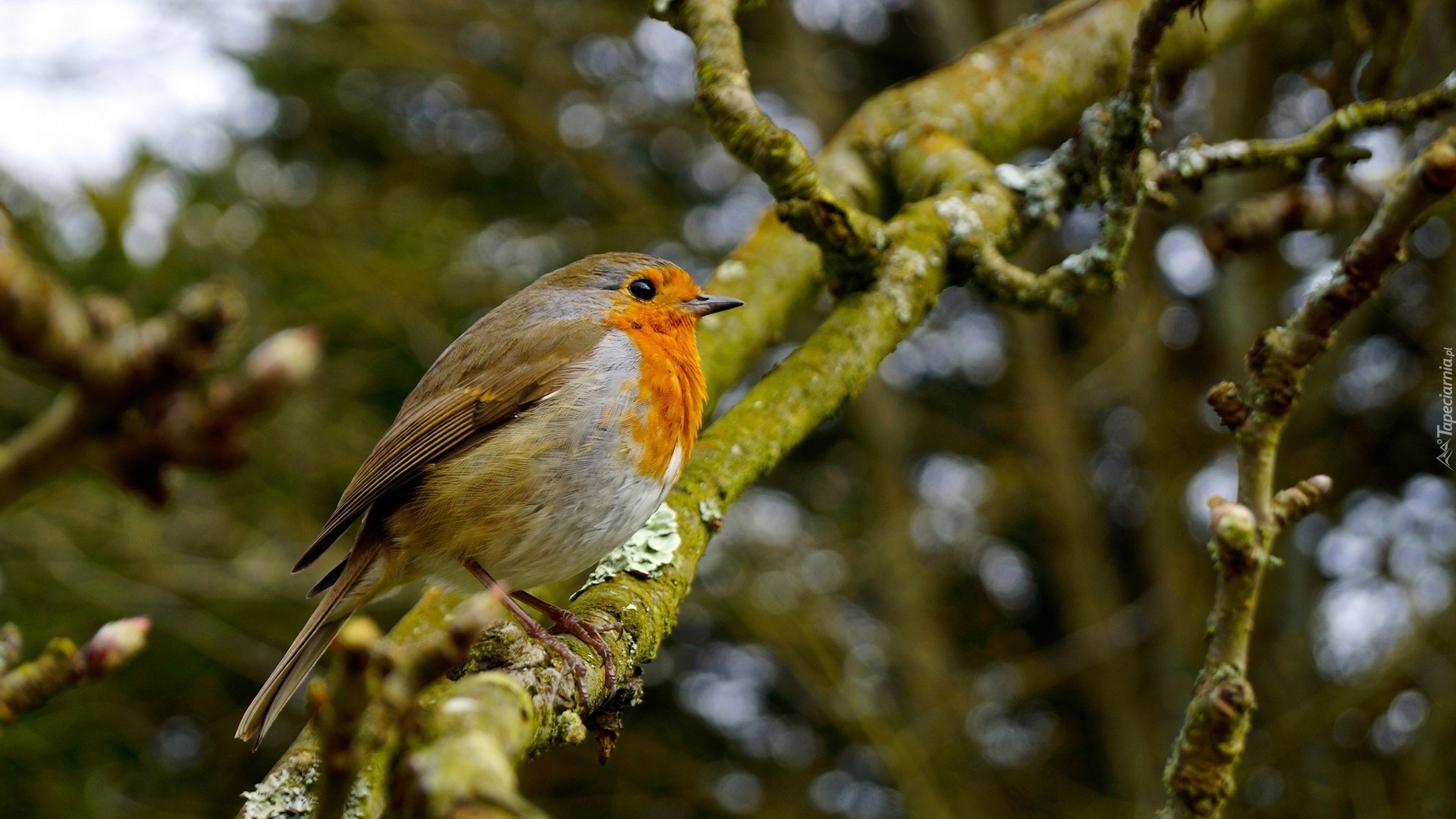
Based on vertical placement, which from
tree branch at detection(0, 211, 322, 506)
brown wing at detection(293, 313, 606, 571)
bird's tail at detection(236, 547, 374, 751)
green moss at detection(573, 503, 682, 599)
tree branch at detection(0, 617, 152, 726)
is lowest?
tree branch at detection(0, 617, 152, 726)

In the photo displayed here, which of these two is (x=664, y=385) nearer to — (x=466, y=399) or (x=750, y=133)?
(x=466, y=399)

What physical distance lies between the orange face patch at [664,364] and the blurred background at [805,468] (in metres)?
2.91

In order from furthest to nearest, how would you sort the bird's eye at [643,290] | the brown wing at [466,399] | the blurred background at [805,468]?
1. the blurred background at [805,468]
2. the bird's eye at [643,290]
3. the brown wing at [466,399]

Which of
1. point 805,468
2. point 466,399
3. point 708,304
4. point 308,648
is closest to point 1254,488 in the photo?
point 708,304

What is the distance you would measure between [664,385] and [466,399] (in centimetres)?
49

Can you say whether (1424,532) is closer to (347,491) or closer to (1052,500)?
(1052,500)

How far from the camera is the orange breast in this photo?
2.54m

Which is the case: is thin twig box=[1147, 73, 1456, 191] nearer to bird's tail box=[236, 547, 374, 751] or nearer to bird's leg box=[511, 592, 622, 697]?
bird's leg box=[511, 592, 622, 697]

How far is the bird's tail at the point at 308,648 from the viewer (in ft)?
7.84

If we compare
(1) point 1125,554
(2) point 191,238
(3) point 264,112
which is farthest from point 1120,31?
(3) point 264,112

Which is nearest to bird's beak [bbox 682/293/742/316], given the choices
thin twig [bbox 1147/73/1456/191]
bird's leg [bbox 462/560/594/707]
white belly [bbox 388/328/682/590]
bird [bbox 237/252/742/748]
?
bird [bbox 237/252/742/748]

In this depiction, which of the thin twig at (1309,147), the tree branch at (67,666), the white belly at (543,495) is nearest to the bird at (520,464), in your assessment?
the white belly at (543,495)

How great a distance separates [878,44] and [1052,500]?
11.4ft

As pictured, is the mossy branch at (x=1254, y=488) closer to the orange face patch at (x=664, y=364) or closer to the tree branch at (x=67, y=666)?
the orange face patch at (x=664, y=364)
